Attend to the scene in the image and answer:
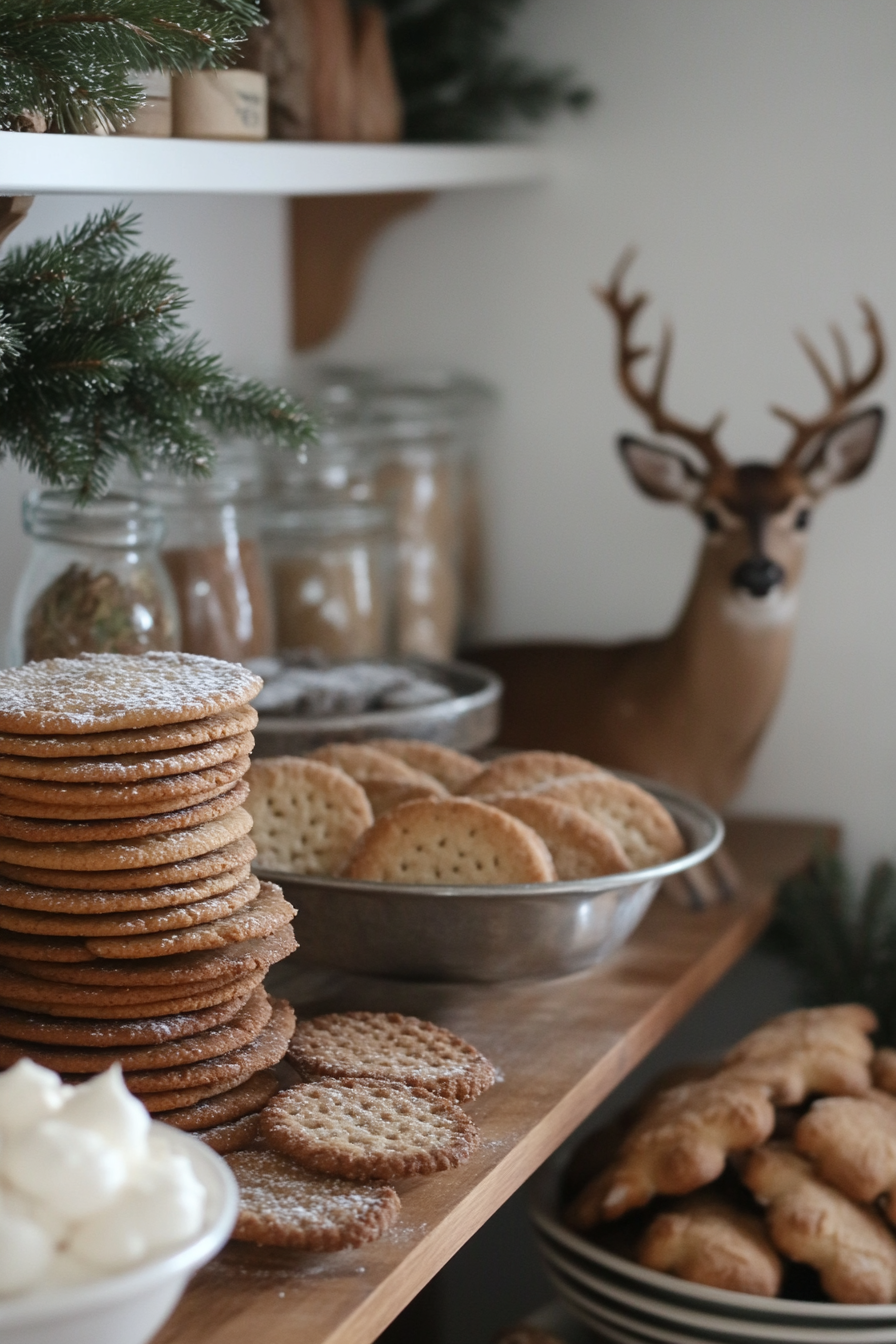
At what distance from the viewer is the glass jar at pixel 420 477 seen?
1.80m

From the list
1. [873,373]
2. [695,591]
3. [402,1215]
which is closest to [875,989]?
[695,591]

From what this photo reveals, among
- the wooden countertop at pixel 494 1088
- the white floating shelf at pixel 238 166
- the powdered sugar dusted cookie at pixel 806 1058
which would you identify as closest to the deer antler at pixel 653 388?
the white floating shelf at pixel 238 166

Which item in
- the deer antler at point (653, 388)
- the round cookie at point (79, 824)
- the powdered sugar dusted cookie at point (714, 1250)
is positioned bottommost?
the powdered sugar dusted cookie at point (714, 1250)

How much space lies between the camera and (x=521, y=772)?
1.27m

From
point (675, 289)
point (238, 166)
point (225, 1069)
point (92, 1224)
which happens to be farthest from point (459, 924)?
point (675, 289)

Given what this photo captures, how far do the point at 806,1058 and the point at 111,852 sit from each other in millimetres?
714

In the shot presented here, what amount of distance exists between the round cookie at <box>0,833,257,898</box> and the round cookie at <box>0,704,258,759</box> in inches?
2.5

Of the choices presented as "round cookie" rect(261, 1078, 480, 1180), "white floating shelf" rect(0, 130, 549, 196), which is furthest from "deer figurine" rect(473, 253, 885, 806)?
"round cookie" rect(261, 1078, 480, 1180)

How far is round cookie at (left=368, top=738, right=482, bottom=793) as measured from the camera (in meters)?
1.29

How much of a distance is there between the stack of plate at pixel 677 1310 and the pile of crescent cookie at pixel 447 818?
32cm

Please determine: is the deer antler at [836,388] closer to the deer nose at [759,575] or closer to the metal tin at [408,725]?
the deer nose at [759,575]

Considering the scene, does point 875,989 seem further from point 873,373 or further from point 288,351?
point 288,351

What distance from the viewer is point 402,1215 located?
2.76 ft

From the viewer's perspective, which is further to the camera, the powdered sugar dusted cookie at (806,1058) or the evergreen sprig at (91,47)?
the powdered sugar dusted cookie at (806,1058)
